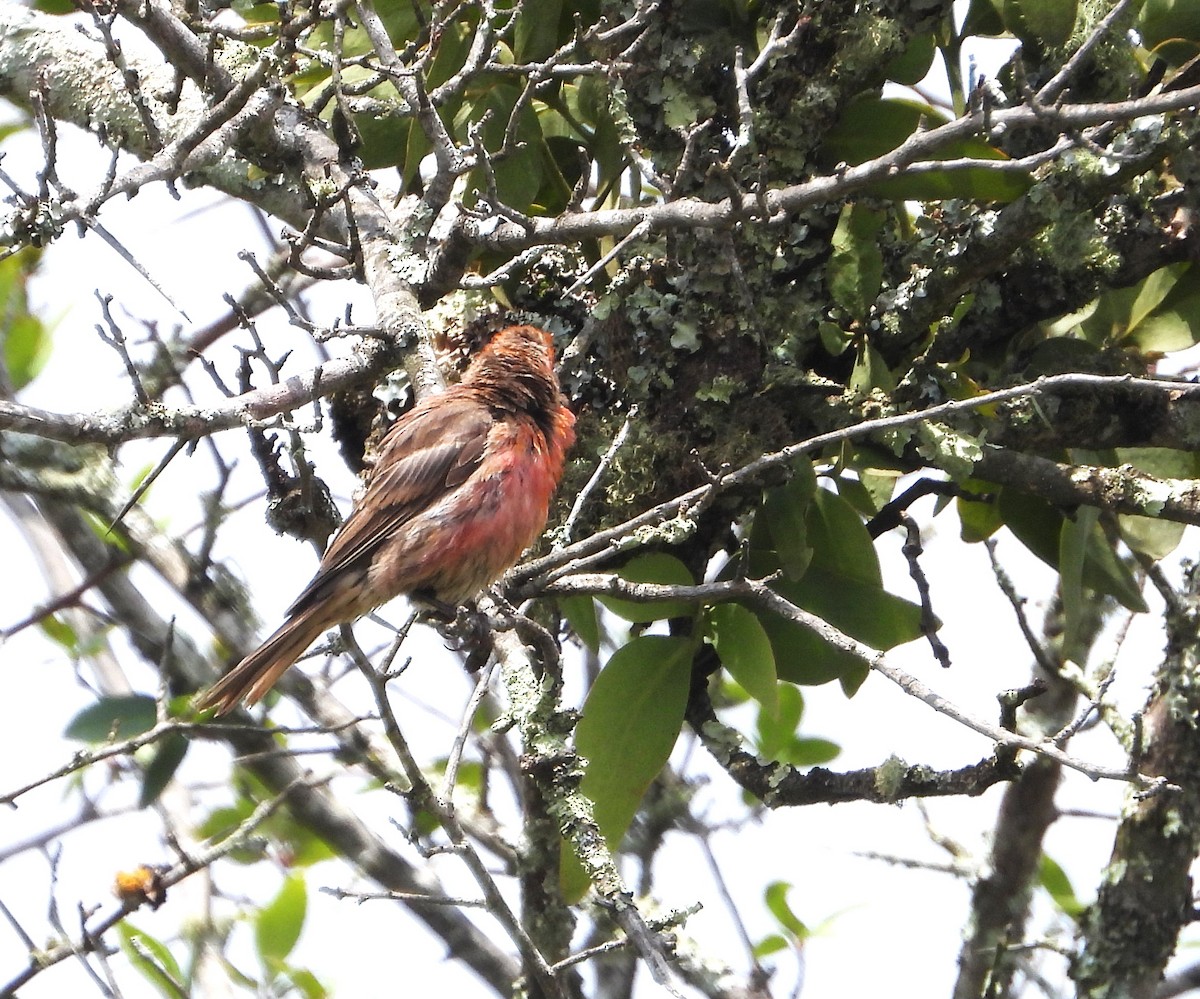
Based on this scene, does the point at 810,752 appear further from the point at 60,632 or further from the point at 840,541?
the point at 60,632

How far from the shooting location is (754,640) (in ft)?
9.29

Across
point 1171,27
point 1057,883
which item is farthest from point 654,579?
point 1057,883

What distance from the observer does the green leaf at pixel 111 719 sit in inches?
153

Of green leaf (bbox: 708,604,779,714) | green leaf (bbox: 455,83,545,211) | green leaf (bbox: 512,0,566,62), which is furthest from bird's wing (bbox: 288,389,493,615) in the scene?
green leaf (bbox: 708,604,779,714)

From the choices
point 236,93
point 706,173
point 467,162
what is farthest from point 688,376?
point 236,93

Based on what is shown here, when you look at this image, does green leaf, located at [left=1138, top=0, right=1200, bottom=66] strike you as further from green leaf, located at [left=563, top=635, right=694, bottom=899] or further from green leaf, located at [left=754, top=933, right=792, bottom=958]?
green leaf, located at [left=754, top=933, right=792, bottom=958]

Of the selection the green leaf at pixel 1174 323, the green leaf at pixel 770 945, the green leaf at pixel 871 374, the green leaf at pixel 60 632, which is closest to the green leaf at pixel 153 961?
the green leaf at pixel 60 632

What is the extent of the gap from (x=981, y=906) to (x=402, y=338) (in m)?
2.47

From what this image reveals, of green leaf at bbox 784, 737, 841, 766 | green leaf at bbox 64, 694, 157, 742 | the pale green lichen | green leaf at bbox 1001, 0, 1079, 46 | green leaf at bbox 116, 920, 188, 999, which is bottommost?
green leaf at bbox 116, 920, 188, 999

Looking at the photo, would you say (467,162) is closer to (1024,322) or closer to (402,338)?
(402,338)

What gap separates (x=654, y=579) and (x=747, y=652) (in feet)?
0.82

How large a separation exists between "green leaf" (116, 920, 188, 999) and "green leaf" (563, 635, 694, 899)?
136 centimetres

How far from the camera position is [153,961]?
3.74 metres

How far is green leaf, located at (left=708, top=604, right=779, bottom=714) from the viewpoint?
2.79 m
